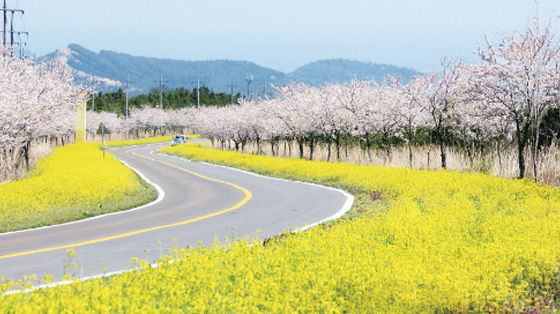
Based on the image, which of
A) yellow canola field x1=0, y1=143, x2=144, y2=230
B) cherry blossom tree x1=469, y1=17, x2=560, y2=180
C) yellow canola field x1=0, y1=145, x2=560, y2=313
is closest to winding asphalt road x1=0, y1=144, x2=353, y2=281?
yellow canola field x1=0, y1=145, x2=560, y2=313

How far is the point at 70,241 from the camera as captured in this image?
11.0m

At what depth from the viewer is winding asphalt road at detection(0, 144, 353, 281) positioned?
9.15 meters

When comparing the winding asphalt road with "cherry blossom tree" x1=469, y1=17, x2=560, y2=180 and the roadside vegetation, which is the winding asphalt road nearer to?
the roadside vegetation

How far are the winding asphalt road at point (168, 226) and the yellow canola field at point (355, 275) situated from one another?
645 mm

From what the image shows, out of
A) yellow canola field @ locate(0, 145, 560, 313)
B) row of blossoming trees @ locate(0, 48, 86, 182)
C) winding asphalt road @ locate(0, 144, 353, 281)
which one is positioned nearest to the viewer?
yellow canola field @ locate(0, 145, 560, 313)

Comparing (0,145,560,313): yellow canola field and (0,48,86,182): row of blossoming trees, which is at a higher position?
(0,48,86,182): row of blossoming trees

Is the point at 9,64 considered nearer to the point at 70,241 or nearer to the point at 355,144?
the point at 70,241

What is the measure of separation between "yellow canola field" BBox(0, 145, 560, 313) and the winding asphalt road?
2.12ft

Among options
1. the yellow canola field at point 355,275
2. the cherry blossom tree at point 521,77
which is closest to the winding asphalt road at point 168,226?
the yellow canola field at point 355,275

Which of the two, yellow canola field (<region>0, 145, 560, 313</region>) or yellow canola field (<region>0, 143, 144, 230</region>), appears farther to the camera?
yellow canola field (<region>0, 143, 144, 230</region>)

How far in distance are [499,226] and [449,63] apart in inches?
656

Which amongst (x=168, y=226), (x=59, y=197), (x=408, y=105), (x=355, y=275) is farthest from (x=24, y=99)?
(x=355, y=275)

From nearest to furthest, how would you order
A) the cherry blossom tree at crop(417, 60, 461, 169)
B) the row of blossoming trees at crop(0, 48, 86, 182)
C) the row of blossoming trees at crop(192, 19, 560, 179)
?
the row of blossoming trees at crop(192, 19, 560, 179) < the row of blossoming trees at crop(0, 48, 86, 182) < the cherry blossom tree at crop(417, 60, 461, 169)

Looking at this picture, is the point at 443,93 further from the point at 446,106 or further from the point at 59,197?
the point at 59,197
